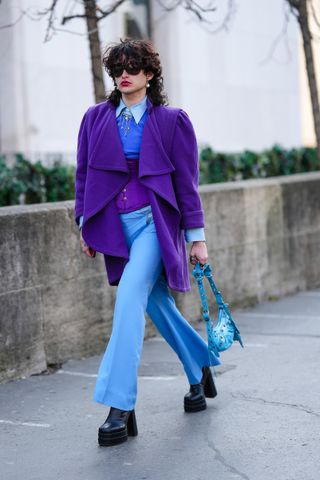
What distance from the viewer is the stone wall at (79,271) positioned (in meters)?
6.39

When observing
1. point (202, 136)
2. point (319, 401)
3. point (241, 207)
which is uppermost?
point (202, 136)

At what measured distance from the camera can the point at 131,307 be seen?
193 inches

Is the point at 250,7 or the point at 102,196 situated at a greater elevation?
the point at 250,7

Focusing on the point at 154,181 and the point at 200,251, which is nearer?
the point at 154,181

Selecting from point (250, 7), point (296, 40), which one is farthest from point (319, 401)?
point (296, 40)

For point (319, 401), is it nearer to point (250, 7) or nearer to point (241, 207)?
point (241, 207)

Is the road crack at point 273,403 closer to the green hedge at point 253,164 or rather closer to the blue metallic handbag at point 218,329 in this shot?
the blue metallic handbag at point 218,329

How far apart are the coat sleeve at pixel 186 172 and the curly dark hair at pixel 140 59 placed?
0.54 feet

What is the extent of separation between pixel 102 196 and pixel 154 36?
1414cm

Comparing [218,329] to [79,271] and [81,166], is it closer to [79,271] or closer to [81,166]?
[81,166]

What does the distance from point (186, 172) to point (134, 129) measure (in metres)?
0.32

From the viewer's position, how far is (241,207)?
8.87 metres

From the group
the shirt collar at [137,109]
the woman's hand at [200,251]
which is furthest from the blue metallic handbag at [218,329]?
the shirt collar at [137,109]

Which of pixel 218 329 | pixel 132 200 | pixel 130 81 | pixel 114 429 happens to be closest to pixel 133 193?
pixel 132 200
